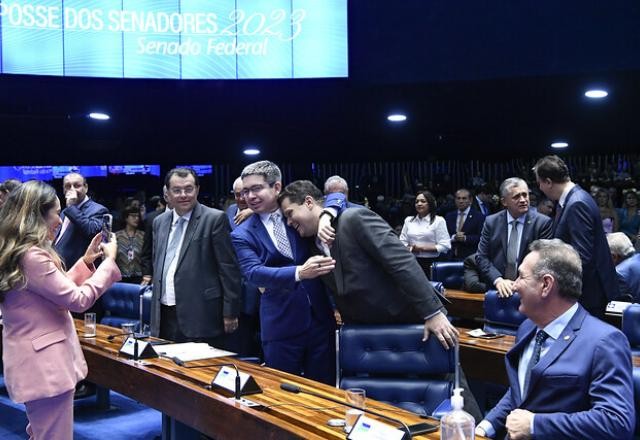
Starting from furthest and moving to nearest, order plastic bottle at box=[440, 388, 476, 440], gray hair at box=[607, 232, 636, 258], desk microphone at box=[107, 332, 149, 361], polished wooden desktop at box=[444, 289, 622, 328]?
1. polished wooden desktop at box=[444, 289, 622, 328]
2. gray hair at box=[607, 232, 636, 258]
3. desk microphone at box=[107, 332, 149, 361]
4. plastic bottle at box=[440, 388, 476, 440]

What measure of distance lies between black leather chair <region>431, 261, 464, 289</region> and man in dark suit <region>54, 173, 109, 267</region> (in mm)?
2681

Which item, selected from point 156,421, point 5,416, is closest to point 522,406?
point 156,421

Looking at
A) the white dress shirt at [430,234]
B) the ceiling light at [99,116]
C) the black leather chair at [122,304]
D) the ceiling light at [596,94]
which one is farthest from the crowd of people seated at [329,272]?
the ceiling light at [99,116]

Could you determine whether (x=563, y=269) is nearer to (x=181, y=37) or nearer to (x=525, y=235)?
(x=525, y=235)

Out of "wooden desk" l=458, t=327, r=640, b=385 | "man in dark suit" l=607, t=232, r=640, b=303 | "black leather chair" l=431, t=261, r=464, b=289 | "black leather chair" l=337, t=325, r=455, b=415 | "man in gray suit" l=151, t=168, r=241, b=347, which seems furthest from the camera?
"black leather chair" l=431, t=261, r=464, b=289

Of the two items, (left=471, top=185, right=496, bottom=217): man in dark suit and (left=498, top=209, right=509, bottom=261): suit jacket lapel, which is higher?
(left=471, top=185, right=496, bottom=217): man in dark suit

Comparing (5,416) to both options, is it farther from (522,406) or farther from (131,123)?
(131,123)

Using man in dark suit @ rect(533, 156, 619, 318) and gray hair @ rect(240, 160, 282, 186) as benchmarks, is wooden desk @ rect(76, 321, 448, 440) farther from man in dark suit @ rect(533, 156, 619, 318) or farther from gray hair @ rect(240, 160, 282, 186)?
man in dark suit @ rect(533, 156, 619, 318)

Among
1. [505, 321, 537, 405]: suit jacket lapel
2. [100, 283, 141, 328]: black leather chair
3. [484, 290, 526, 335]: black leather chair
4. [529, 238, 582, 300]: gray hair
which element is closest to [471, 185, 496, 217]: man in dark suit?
[484, 290, 526, 335]: black leather chair

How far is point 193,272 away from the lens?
3.81 m

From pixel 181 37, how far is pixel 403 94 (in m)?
2.45

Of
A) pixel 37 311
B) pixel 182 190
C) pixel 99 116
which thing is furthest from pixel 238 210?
pixel 99 116

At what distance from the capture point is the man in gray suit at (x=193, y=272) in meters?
3.81

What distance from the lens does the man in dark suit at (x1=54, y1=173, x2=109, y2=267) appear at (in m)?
4.74
